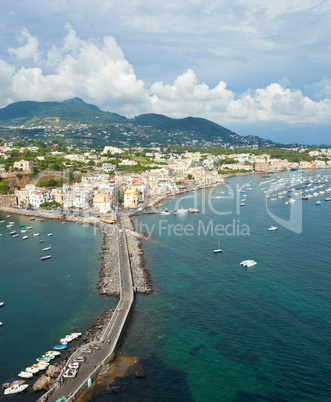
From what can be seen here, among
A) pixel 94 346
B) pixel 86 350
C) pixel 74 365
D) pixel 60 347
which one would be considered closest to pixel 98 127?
pixel 60 347

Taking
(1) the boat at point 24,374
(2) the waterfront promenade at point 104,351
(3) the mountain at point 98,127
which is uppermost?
(3) the mountain at point 98,127

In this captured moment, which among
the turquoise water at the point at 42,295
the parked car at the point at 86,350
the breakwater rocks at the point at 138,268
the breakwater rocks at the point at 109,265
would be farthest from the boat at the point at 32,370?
the breakwater rocks at the point at 138,268

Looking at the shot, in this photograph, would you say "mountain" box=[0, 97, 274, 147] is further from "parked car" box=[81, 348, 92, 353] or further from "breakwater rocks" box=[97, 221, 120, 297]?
"parked car" box=[81, 348, 92, 353]

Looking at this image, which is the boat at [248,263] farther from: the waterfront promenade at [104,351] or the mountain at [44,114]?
the mountain at [44,114]

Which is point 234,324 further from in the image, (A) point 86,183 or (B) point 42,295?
(A) point 86,183

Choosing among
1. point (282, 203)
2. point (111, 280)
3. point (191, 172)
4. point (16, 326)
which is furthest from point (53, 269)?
point (191, 172)

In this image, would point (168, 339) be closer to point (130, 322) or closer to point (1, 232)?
point (130, 322)
